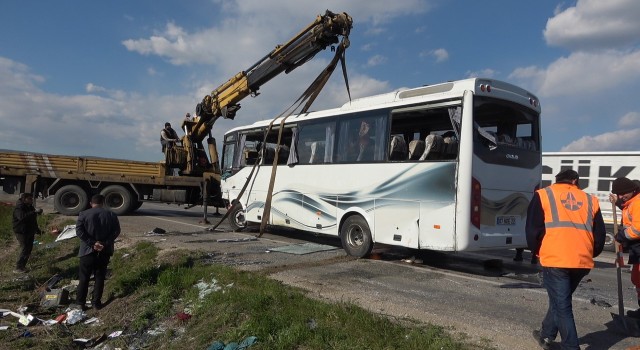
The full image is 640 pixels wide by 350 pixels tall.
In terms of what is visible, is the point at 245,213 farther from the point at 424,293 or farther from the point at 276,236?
the point at 424,293

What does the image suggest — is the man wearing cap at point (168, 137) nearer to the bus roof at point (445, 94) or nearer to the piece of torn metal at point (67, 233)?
the piece of torn metal at point (67, 233)

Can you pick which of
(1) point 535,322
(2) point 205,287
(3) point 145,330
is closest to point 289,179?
(2) point 205,287

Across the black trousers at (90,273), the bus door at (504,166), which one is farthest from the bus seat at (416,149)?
the black trousers at (90,273)

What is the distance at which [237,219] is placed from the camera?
1296 cm

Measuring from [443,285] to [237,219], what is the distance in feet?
24.0

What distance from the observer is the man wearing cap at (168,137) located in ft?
54.9

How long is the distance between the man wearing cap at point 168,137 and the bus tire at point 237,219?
5.13 m

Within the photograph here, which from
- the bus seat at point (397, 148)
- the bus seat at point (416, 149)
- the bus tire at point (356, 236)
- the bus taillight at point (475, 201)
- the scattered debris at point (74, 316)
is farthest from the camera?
the bus tire at point (356, 236)

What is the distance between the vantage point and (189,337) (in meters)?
5.35

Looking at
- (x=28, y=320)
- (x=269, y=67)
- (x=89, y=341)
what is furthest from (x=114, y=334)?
(x=269, y=67)

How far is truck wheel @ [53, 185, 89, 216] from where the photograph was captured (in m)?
16.0

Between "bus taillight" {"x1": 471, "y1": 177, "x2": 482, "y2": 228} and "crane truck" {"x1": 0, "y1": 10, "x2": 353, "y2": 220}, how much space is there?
29.5ft

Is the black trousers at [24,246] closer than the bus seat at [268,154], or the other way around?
the black trousers at [24,246]

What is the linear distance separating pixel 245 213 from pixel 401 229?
5.56 meters
